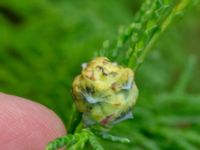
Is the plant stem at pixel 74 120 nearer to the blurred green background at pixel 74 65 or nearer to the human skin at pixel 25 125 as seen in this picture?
the human skin at pixel 25 125

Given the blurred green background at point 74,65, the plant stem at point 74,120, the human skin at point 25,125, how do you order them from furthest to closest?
the blurred green background at point 74,65
the human skin at point 25,125
the plant stem at point 74,120

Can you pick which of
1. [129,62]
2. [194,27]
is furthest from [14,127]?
[194,27]

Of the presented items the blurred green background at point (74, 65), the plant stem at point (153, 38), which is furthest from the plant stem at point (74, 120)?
the blurred green background at point (74, 65)

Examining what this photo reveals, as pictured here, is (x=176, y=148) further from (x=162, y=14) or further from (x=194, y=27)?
(x=194, y=27)

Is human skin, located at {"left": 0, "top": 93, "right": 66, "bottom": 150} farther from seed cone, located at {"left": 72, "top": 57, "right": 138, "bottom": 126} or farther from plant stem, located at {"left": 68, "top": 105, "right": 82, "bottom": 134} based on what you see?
seed cone, located at {"left": 72, "top": 57, "right": 138, "bottom": 126}

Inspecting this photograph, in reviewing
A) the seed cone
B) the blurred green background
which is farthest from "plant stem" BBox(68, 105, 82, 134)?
the blurred green background

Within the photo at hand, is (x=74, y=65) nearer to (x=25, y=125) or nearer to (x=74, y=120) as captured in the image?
(x=25, y=125)

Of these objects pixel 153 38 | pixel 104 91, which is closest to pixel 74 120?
pixel 104 91
